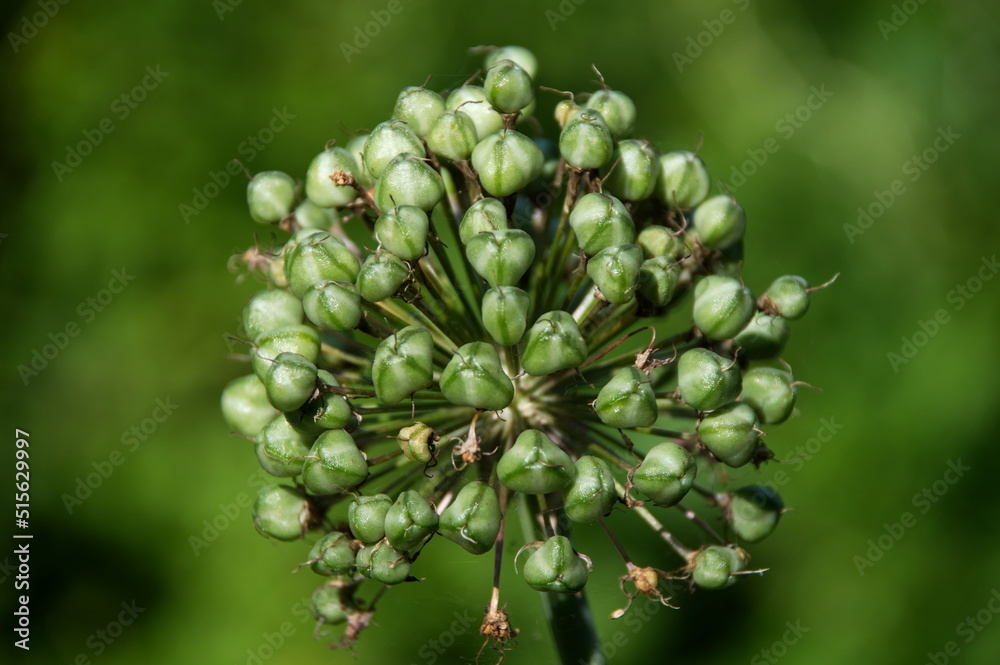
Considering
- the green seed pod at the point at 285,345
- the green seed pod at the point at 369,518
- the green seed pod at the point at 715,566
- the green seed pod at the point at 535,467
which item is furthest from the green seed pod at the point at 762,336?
the green seed pod at the point at 285,345

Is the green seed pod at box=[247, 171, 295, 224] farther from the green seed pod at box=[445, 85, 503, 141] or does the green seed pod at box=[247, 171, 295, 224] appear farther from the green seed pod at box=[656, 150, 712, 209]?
the green seed pod at box=[656, 150, 712, 209]

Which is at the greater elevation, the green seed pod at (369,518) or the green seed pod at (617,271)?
the green seed pod at (617,271)

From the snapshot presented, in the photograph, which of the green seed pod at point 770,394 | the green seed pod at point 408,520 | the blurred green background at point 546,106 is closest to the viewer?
the green seed pod at point 408,520

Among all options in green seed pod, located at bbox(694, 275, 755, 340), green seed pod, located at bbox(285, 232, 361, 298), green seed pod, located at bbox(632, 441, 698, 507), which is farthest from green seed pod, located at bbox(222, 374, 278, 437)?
green seed pod, located at bbox(694, 275, 755, 340)

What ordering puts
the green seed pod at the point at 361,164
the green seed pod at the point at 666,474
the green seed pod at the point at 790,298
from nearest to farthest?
the green seed pod at the point at 666,474
the green seed pod at the point at 790,298
the green seed pod at the point at 361,164

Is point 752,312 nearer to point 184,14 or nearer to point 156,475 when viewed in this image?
point 156,475

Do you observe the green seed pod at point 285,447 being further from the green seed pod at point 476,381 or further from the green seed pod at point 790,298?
the green seed pod at point 790,298

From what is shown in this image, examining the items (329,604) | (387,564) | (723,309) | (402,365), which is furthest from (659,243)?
(329,604)
